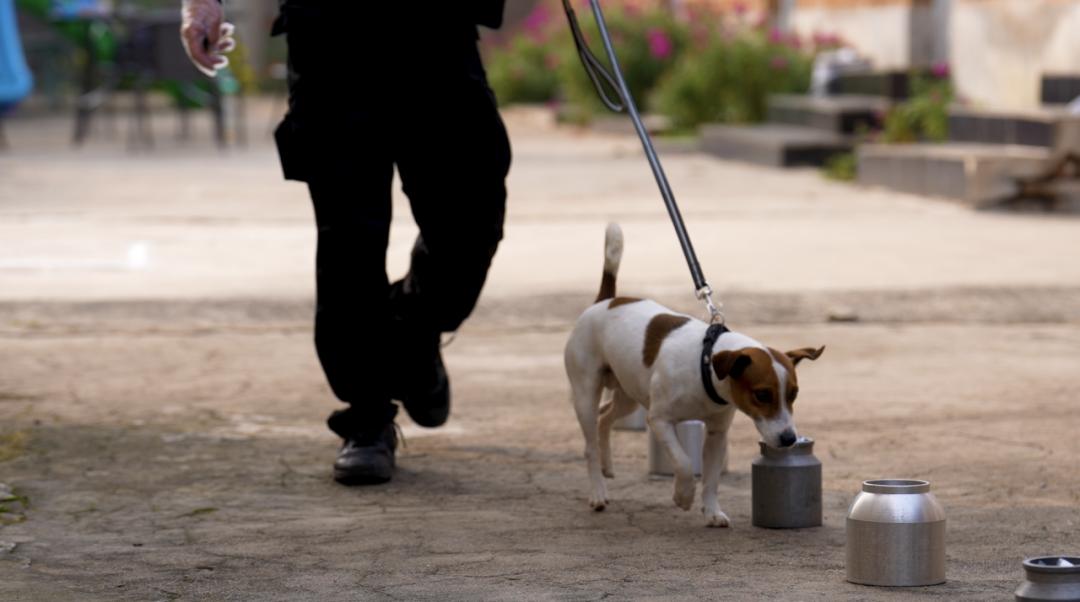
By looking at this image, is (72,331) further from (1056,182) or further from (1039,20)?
(1039,20)

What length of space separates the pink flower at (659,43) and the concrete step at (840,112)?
11.5 ft

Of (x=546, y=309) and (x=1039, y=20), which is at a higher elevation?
(x=1039, y=20)

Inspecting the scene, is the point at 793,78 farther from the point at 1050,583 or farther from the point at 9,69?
the point at 1050,583

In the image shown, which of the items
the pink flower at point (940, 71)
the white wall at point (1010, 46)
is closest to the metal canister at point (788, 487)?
the white wall at point (1010, 46)

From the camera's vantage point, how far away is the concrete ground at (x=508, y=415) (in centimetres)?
329

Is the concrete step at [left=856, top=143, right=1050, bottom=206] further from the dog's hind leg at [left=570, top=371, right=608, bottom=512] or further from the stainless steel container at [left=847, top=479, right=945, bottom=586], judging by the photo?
the stainless steel container at [left=847, top=479, right=945, bottom=586]

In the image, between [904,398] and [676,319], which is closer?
[676,319]

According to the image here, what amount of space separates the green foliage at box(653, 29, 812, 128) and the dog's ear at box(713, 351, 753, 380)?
12.2 m

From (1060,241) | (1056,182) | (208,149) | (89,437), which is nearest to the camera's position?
(89,437)

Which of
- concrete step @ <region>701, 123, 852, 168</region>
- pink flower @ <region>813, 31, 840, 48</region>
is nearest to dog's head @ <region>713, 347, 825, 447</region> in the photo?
concrete step @ <region>701, 123, 852, 168</region>

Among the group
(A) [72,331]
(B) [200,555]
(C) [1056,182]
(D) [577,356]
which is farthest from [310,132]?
(C) [1056,182]

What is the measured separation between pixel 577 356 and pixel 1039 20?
891 cm

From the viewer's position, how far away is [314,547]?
3457 millimetres

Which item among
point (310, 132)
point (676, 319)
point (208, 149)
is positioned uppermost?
point (310, 132)
